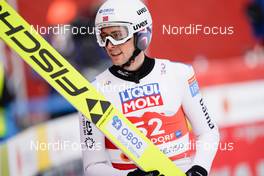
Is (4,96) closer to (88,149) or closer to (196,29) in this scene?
(88,149)

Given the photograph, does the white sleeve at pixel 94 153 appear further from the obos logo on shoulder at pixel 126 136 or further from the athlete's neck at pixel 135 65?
the athlete's neck at pixel 135 65

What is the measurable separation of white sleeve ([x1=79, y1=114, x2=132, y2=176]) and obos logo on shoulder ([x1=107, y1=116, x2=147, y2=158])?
0.06 meters

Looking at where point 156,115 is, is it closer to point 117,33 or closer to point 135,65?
point 135,65

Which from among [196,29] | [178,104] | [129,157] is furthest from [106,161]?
[196,29]

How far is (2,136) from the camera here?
168 inches

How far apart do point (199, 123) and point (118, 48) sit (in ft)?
1.61

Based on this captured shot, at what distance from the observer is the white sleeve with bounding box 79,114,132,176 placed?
4020mm

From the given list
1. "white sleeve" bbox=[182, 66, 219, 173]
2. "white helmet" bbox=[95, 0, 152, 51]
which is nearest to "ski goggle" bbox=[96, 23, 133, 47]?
"white helmet" bbox=[95, 0, 152, 51]

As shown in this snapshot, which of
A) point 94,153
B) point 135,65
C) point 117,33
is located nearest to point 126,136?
point 94,153

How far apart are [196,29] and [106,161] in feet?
2.48

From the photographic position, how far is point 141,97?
13.4 feet

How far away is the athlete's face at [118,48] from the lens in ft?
13.3

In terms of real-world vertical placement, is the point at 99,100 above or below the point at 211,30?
below

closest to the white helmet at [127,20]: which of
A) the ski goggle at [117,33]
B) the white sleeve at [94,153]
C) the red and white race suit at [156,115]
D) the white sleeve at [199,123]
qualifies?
the ski goggle at [117,33]
